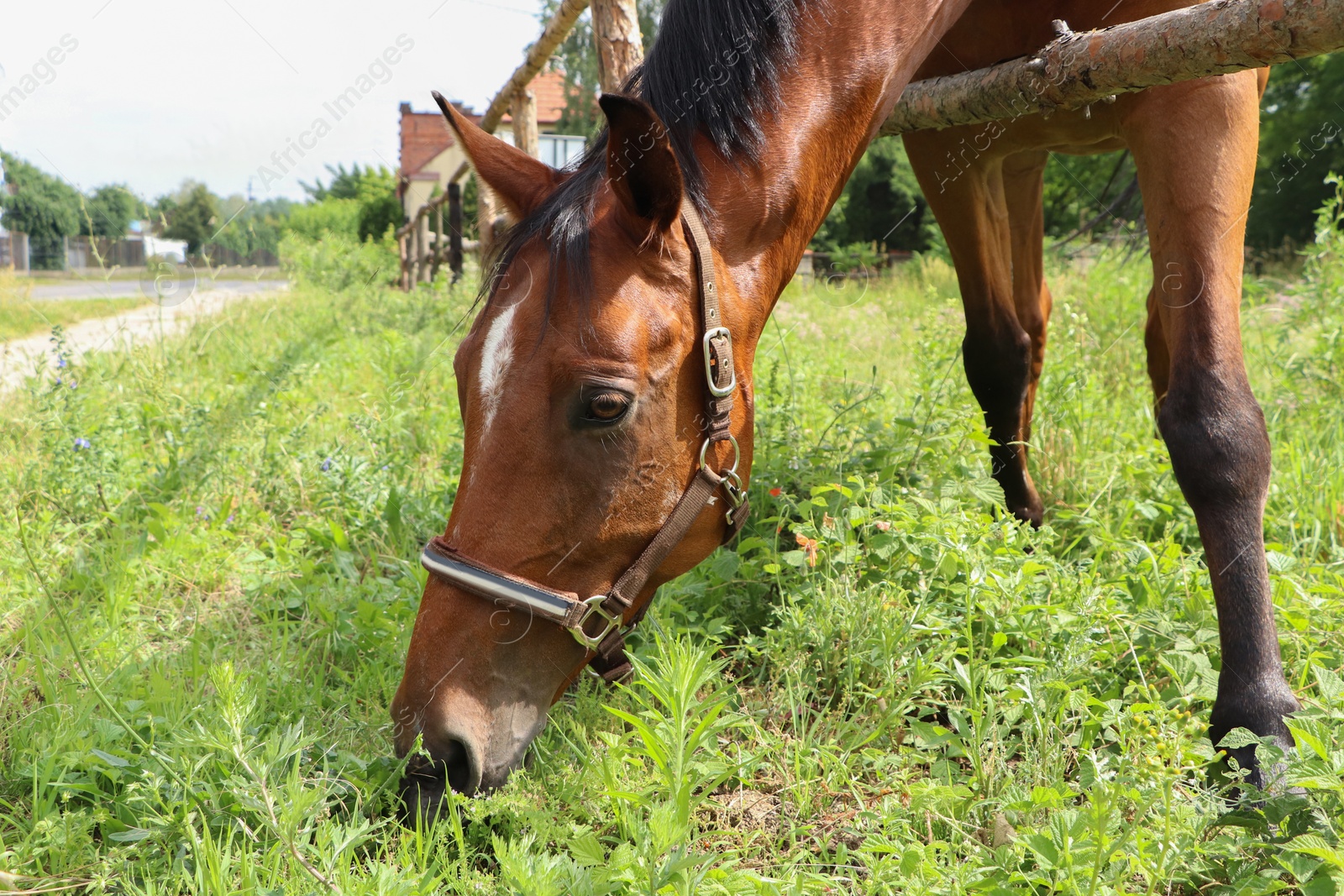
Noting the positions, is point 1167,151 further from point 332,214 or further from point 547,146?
point 332,214

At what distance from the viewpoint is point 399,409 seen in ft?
14.4

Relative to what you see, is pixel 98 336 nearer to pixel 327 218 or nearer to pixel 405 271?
pixel 405 271

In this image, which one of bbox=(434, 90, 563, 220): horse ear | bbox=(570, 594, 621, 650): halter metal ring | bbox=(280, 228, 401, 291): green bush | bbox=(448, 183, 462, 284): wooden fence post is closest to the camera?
bbox=(570, 594, 621, 650): halter metal ring

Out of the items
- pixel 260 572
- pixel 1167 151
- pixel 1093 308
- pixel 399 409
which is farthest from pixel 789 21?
pixel 1093 308

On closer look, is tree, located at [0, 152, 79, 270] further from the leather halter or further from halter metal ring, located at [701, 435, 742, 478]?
halter metal ring, located at [701, 435, 742, 478]

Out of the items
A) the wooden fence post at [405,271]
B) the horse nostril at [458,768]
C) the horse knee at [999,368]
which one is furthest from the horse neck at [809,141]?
the wooden fence post at [405,271]

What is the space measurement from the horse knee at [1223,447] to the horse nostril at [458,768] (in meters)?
1.70

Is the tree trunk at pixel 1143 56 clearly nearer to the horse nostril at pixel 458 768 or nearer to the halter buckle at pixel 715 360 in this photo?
the halter buckle at pixel 715 360

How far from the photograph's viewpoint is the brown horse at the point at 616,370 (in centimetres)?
159

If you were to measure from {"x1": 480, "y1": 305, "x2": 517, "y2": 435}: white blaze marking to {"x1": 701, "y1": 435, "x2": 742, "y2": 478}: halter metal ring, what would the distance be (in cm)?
45

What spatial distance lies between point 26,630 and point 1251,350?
6262mm

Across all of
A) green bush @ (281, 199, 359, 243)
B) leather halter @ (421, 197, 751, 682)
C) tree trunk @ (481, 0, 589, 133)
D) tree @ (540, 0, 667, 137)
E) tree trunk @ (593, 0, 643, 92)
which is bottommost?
leather halter @ (421, 197, 751, 682)

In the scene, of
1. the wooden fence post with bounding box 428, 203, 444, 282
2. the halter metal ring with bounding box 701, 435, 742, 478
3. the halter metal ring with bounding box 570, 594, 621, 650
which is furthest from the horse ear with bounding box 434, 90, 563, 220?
the wooden fence post with bounding box 428, 203, 444, 282

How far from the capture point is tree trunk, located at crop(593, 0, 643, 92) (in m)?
3.47
